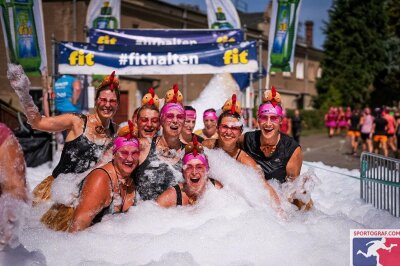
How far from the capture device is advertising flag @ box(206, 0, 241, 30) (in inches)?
437

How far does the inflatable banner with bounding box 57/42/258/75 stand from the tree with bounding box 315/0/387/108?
23480 mm

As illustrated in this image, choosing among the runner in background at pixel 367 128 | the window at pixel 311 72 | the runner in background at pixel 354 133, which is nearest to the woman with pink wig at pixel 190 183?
the runner in background at pixel 367 128

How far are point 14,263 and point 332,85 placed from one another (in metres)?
30.8

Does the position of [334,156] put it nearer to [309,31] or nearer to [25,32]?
[25,32]

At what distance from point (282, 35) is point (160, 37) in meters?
2.47

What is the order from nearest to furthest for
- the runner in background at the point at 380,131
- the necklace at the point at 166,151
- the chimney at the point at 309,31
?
the necklace at the point at 166,151 < the runner in background at the point at 380,131 < the chimney at the point at 309,31

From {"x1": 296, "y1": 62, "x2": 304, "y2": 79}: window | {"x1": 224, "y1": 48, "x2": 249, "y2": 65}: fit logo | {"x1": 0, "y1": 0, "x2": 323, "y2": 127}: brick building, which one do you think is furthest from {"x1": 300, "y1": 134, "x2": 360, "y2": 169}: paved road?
{"x1": 296, "y1": 62, "x2": 304, "y2": 79}: window

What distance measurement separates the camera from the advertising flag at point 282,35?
937cm

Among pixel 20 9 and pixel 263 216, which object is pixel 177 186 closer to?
pixel 263 216

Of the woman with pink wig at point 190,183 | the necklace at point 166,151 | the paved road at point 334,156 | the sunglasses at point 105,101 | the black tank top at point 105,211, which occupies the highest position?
the sunglasses at point 105,101

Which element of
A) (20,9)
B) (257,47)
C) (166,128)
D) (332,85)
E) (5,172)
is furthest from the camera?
(332,85)

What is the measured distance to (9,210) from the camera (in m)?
2.50

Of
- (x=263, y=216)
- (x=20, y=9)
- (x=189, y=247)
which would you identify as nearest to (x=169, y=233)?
(x=189, y=247)

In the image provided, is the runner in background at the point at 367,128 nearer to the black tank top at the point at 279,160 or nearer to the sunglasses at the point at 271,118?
the black tank top at the point at 279,160
